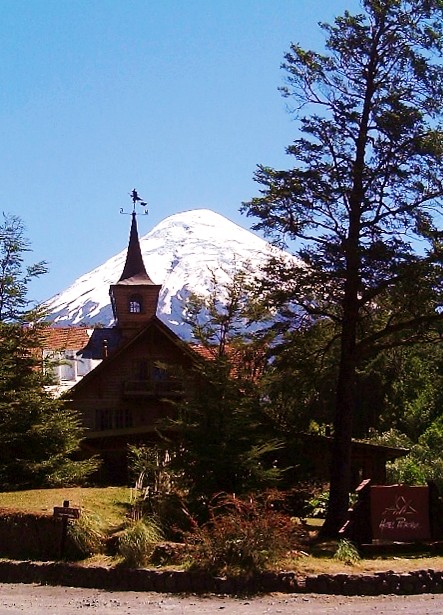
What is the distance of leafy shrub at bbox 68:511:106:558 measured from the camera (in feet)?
58.4

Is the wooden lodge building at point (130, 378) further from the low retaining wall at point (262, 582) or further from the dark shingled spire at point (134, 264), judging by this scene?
the low retaining wall at point (262, 582)

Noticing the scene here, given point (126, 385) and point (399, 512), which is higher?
point (126, 385)

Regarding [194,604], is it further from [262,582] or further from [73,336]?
[73,336]

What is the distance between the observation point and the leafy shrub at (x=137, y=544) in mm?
16922

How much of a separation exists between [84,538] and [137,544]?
54.0 inches

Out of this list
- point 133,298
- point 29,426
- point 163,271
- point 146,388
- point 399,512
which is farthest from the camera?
point 163,271

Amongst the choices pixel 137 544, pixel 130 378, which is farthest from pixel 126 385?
pixel 137 544

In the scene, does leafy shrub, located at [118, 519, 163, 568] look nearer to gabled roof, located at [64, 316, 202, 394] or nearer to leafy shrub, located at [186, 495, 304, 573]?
leafy shrub, located at [186, 495, 304, 573]

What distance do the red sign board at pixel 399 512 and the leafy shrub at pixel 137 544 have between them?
15.3 ft

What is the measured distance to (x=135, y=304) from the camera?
6050 centimetres

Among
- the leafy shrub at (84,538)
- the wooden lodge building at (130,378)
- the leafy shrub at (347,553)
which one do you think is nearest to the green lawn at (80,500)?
the leafy shrub at (84,538)

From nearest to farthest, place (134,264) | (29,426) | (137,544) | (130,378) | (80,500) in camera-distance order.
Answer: (137,544)
(80,500)
(29,426)
(130,378)
(134,264)

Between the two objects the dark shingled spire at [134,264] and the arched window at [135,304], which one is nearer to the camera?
the arched window at [135,304]

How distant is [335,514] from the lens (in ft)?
71.1
